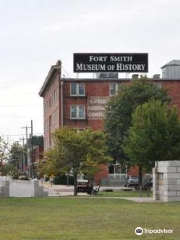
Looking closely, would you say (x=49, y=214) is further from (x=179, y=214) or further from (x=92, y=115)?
(x=92, y=115)

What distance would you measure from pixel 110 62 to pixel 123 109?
22.8 metres

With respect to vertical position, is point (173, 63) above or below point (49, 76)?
above

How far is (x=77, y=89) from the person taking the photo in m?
84.9

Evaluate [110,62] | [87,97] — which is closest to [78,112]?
[87,97]

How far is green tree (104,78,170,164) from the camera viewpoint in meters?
61.3

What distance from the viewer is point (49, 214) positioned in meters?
22.6

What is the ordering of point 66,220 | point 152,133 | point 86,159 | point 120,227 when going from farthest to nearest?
point 152,133
point 86,159
point 66,220
point 120,227

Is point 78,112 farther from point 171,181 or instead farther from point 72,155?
point 171,181

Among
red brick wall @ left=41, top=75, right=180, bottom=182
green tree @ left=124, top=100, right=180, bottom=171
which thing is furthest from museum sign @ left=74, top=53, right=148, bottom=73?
green tree @ left=124, top=100, right=180, bottom=171

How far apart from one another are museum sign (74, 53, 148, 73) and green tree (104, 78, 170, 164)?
20.8 m

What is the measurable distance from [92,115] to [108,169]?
24.4ft

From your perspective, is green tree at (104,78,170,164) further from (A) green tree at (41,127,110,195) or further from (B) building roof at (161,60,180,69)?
(B) building roof at (161,60,180,69)

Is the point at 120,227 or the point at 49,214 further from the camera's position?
the point at 49,214

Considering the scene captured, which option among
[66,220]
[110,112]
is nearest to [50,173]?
[110,112]
